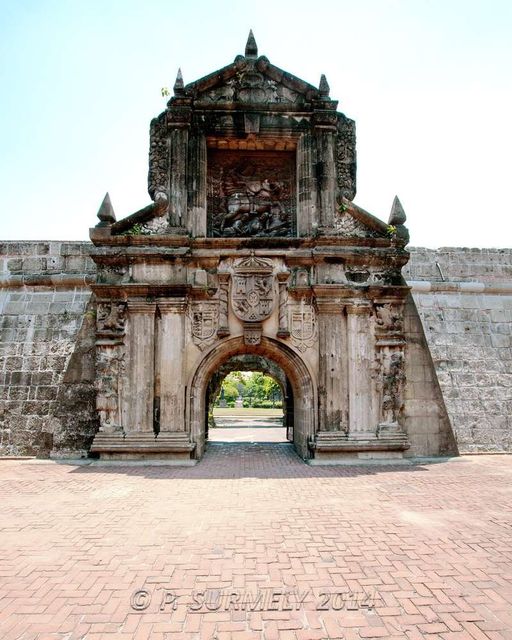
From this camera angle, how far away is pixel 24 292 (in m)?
12.2

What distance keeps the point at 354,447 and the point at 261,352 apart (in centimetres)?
296

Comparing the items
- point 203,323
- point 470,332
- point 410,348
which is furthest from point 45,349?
point 470,332

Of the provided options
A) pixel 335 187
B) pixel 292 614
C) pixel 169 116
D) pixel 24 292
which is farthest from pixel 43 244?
pixel 292 614

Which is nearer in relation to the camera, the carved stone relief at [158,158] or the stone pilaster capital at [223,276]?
the stone pilaster capital at [223,276]

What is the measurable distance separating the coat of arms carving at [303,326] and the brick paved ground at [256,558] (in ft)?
10.3

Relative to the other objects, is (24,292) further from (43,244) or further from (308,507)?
(308,507)

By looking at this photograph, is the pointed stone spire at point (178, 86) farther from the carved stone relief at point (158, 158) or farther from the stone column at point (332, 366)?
the stone column at point (332, 366)

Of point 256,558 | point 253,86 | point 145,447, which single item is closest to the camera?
point 256,558

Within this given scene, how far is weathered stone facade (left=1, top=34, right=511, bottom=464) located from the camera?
32.2 feet

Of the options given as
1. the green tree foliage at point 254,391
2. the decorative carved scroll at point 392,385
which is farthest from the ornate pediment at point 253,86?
the green tree foliage at point 254,391

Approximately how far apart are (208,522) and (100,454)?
15.7ft

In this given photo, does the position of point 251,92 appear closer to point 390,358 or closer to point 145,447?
point 390,358

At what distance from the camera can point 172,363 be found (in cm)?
984

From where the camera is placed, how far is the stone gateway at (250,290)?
9.77m
